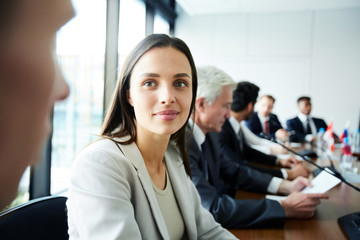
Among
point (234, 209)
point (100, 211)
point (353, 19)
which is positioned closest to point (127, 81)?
point (100, 211)

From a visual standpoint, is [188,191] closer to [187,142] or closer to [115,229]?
[187,142]

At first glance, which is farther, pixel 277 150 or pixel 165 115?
pixel 277 150

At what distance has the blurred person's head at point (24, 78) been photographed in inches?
10.3

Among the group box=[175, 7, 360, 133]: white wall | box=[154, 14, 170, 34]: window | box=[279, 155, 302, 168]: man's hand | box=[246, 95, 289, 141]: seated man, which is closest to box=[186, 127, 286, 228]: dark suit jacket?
box=[279, 155, 302, 168]: man's hand

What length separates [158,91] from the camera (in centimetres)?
112

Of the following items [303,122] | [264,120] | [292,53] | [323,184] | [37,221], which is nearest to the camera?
[37,221]

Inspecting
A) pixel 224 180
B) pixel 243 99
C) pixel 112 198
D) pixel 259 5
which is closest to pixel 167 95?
pixel 112 198

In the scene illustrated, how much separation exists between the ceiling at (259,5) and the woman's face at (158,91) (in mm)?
5869

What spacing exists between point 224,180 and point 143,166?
1443 millimetres

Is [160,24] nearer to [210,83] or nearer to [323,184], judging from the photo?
[210,83]

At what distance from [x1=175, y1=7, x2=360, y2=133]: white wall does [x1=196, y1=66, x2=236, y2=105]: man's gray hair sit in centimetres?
594

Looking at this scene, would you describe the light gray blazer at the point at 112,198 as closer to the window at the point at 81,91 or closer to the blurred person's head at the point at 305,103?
the window at the point at 81,91

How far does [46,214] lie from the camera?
3.49ft

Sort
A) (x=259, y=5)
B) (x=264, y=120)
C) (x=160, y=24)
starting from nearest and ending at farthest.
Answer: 1. (x=264, y=120)
2. (x=259, y=5)
3. (x=160, y=24)
